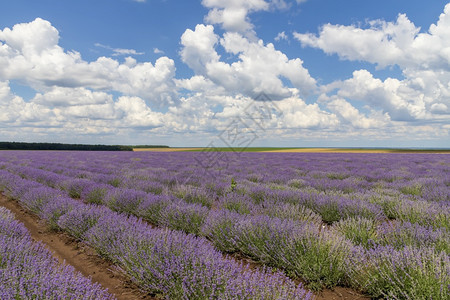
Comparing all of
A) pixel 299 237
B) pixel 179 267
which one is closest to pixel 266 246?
pixel 299 237

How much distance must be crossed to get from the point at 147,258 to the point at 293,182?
6.63 metres

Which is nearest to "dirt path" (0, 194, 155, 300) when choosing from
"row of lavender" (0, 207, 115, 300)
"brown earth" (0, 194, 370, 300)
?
"brown earth" (0, 194, 370, 300)

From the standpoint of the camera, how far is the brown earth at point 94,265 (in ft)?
8.80

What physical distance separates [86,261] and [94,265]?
0.71 ft

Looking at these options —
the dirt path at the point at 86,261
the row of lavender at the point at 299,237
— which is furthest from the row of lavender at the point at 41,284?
the row of lavender at the point at 299,237

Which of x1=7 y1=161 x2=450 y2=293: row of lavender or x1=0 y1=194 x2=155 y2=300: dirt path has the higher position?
x1=7 y1=161 x2=450 y2=293: row of lavender

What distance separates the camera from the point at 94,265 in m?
3.48

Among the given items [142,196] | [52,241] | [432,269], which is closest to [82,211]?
[52,241]

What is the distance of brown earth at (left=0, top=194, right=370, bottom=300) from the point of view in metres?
2.68

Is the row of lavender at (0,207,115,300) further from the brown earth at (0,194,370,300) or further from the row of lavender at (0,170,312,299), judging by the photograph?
the row of lavender at (0,170,312,299)

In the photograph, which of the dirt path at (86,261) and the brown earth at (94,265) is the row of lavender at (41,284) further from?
the dirt path at (86,261)

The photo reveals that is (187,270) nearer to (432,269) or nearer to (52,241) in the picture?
(432,269)

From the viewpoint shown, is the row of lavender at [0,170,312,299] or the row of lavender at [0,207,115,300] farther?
the row of lavender at [0,170,312,299]

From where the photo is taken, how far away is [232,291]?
2.01 metres
